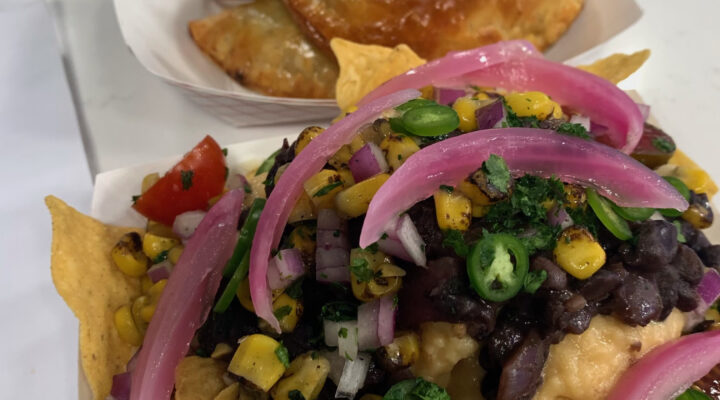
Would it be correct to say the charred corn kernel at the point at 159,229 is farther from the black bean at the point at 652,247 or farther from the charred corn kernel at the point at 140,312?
the black bean at the point at 652,247

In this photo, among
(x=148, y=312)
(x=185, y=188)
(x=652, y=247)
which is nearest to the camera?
(x=652, y=247)

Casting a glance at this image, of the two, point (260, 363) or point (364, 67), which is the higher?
point (364, 67)

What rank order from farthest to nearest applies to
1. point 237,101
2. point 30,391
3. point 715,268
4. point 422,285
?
point 237,101, point 30,391, point 715,268, point 422,285

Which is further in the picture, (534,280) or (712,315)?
(712,315)

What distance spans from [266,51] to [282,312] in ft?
5.67

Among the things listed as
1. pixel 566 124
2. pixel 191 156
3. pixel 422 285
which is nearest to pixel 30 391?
pixel 191 156

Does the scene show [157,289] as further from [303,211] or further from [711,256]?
[711,256]

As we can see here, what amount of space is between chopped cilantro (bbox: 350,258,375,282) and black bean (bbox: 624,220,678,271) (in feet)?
2.10

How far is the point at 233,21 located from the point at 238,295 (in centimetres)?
176

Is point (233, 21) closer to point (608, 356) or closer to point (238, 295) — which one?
point (238, 295)

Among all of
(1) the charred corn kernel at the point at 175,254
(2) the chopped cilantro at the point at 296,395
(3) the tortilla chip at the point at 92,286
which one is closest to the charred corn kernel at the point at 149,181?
(3) the tortilla chip at the point at 92,286

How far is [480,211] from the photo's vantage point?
1453 mm

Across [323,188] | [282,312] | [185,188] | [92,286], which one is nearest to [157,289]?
[92,286]

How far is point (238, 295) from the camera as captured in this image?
5.42ft
